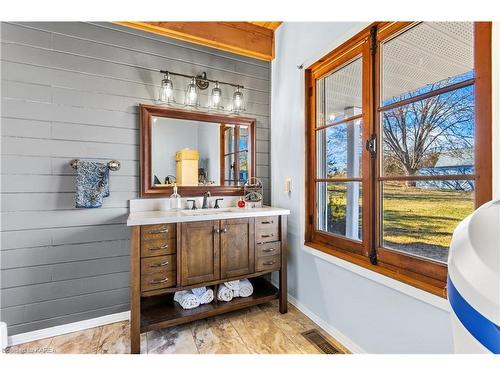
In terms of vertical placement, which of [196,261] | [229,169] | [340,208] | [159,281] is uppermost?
[229,169]

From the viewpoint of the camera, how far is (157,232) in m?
1.70

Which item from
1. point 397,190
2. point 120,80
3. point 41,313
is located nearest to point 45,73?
point 120,80

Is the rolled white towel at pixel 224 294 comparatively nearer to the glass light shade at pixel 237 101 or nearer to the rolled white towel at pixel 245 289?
the rolled white towel at pixel 245 289

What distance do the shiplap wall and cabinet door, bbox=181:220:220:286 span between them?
2.17 ft

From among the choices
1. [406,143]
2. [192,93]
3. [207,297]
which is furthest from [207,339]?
[192,93]

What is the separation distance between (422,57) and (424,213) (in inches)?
33.7

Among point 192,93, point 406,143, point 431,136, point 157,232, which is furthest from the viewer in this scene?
point 192,93

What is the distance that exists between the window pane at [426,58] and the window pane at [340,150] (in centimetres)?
30

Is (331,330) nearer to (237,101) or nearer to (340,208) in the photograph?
(340,208)

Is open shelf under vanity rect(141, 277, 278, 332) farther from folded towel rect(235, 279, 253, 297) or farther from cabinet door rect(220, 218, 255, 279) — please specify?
cabinet door rect(220, 218, 255, 279)

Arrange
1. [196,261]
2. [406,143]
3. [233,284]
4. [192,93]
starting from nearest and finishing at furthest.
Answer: [406,143] → [196,261] → [233,284] → [192,93]

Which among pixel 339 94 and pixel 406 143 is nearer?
pixel 406 143

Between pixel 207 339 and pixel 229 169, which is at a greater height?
pixel 229 169
